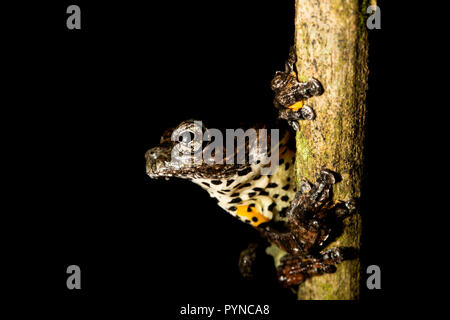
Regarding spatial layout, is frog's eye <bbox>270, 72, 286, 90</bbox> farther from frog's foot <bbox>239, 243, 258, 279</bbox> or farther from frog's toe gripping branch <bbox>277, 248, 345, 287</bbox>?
frog's foot <bbox>239, 243, 258, 279</bbox>

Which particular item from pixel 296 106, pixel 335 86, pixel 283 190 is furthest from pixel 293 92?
pixel 283 190

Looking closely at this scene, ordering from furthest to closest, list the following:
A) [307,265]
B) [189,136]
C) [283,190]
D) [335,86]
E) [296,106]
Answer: [283,190] < [307,265] < [189,136] < [296,106] < [335,86]

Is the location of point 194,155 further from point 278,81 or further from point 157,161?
point 278,81

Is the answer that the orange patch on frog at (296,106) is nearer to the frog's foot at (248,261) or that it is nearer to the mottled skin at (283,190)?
the mottled skin at (283,190)

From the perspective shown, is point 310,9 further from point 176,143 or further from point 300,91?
point 176,143

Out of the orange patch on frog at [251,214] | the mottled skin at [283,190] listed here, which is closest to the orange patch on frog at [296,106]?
the mottled skin at [283,190]

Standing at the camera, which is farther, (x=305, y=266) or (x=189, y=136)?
(x=305, y=266)

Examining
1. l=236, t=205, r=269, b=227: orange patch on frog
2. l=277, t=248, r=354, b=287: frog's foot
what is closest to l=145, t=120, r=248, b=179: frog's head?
l=236, t=205, r=269, b=227: orange patch on frog
